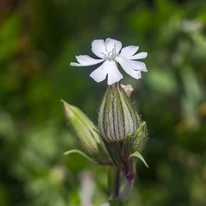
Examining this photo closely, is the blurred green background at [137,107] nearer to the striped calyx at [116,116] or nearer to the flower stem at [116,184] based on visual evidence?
the flower stem at [116,184]

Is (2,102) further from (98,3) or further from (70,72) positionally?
(98,3)

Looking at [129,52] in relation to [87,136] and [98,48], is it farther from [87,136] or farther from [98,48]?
[87,136]

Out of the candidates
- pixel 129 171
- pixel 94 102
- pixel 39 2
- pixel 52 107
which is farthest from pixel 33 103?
pixel 129 171

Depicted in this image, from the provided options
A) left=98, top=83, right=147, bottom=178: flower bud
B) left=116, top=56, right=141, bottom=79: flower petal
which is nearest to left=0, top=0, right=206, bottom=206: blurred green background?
left=98, top=83, right=147, bottom=178: flower bud

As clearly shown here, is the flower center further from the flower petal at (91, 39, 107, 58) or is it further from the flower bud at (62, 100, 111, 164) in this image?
the flower bud at (62, 100, 111, 164)

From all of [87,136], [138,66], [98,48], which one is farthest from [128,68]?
[87,136]
